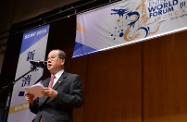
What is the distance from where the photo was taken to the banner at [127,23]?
313 cm

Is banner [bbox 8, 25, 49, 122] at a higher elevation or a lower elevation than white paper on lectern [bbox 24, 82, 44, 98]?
higher

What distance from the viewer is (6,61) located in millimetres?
5699

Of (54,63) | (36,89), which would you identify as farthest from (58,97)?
(54,63)

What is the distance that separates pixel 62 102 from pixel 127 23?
1.67 m

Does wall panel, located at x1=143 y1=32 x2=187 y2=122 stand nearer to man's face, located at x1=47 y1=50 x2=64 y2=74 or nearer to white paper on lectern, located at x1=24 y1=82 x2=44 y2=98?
man's face, located at x1=47 y1=50 x2=64 y2=74

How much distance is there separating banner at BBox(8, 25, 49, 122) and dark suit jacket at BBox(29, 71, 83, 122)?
5.49ft

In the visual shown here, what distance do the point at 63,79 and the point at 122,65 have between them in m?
2.22

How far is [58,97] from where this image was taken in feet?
6.99

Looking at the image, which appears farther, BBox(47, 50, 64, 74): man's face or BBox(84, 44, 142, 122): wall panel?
BBox(84, 44, 142, 122): wall panel

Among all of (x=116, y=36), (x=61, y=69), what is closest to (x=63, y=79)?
(x=61, y=69)

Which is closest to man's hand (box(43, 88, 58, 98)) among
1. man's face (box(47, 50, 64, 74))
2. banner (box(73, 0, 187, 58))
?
man's face (box(47, 50, 64, 74))

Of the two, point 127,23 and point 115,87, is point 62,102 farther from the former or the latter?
point 115,87

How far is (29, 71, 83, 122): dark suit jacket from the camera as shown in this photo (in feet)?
7.06

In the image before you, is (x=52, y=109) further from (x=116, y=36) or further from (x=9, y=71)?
(x=9, y=71)
